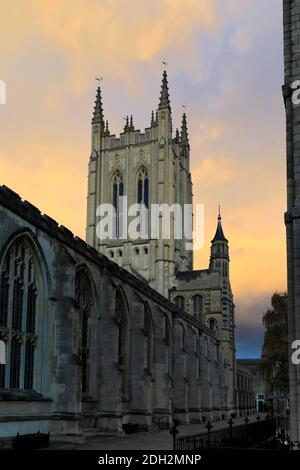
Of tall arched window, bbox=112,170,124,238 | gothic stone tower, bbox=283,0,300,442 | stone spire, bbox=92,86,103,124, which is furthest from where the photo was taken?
stone spire, bbox=92,86,103,124

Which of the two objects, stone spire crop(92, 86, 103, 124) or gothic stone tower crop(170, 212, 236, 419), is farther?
stone spire crop(92, 86, 103, 124)

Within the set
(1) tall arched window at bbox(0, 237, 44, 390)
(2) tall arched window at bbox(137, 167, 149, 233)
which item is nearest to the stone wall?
(1) tall arched window at bbox(0, 237, 44, 390)

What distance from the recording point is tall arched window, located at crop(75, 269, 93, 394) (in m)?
33.1

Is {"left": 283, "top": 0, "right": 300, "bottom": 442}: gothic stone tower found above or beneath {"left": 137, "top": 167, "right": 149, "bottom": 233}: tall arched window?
beneath

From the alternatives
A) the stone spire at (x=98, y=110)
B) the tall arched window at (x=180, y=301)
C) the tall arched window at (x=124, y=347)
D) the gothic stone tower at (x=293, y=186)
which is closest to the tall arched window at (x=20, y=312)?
the gothic stone tower at (x=293, y=186)

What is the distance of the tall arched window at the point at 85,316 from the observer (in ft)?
108

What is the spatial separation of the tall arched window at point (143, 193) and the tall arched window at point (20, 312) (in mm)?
59806

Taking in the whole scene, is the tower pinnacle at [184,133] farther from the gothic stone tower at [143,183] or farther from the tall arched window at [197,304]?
the tall arched window at [197,304]

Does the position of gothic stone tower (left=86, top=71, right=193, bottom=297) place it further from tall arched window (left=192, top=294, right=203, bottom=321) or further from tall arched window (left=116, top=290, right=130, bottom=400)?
tall arched window (left=116, top=290, right=130, bottom=400)

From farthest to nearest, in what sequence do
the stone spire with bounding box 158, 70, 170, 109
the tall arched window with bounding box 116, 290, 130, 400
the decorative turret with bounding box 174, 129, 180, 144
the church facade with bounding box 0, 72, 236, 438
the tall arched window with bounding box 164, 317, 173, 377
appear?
the decorative turret with bounding box 174, 129, 180, 144 → the stone spire with bounding box 158, 70, 170, 109 → the tall arched window with bounding box 164, 317, 173, 377 → the tall arched window with bounding box 116, 290, 130, 400 → the church facade with bounding box 0, 72, 236, 438

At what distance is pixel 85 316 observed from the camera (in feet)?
111

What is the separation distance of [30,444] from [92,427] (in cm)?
1074
